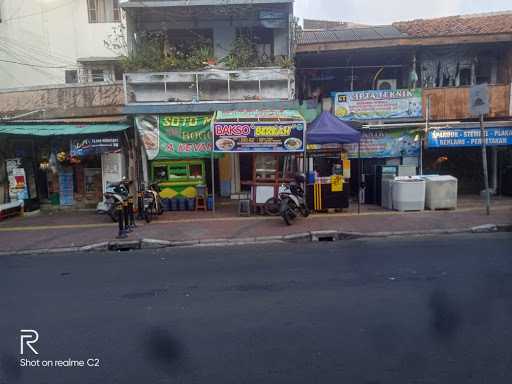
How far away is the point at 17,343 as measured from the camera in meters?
4.26

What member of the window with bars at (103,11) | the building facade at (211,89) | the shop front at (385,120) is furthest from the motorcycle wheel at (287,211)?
the window with bars at (103,11)

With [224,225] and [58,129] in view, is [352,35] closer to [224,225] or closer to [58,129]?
[224,225]

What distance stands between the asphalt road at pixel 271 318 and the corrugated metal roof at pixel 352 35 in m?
9.94

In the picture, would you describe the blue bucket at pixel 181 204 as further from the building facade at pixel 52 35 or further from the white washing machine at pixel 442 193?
the building facade at pixel 52 35

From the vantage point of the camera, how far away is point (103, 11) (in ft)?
61.8

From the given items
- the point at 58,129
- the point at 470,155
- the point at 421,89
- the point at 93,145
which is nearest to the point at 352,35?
the point at 421,89

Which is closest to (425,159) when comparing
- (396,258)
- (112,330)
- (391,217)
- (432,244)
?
(391,217)

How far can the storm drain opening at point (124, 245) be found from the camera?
9.26 metres

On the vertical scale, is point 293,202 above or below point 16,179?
below

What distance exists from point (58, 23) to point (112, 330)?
1869 centimetres

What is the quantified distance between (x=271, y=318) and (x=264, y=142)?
767cm

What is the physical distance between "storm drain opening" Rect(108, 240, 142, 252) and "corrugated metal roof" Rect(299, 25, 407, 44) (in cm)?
991

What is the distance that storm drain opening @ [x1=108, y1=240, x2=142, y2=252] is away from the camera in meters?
9.26

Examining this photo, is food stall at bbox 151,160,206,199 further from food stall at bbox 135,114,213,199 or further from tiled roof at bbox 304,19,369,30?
tiled roof at bbox 304,19,369,30
